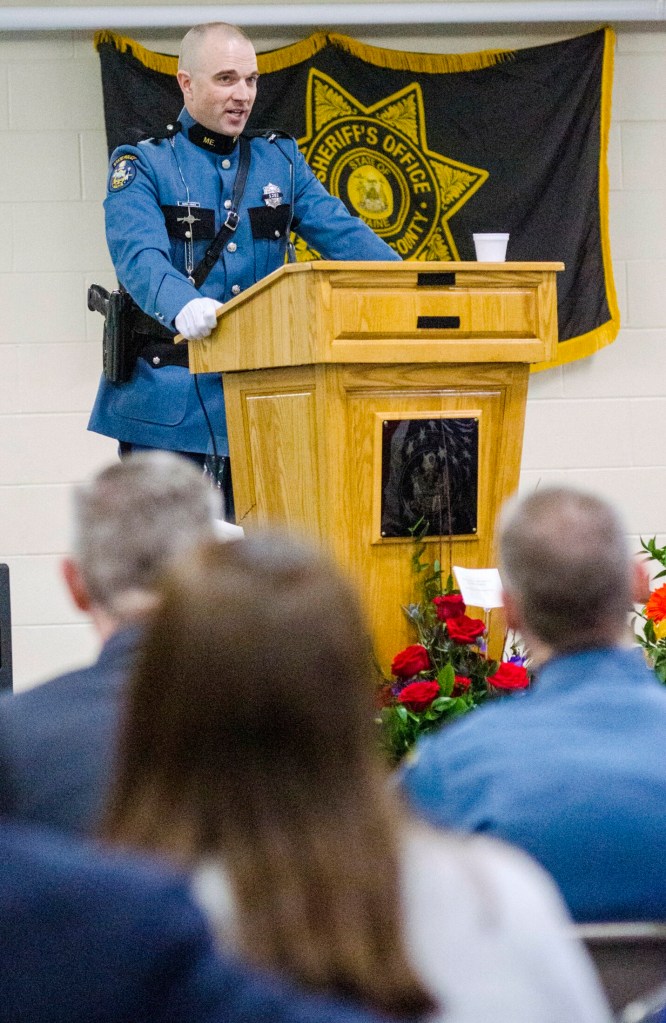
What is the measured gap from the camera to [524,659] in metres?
2.37

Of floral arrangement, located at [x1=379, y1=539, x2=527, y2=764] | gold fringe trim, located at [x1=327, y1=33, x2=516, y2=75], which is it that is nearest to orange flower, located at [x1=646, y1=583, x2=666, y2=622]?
floral arrangement, located at [x1=379, y1=539, x2=527, y2=764]

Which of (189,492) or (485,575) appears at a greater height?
(189,492)

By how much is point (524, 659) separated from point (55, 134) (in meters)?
2.51

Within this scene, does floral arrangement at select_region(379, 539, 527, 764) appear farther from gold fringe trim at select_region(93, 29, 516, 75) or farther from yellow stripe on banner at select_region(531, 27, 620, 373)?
gold fringe trim at select_region(93, 29, 516, 75)

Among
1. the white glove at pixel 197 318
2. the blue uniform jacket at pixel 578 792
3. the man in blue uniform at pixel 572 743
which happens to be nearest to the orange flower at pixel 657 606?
the white glove at pixel 197 318

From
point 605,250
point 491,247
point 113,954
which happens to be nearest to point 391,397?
point 491,247

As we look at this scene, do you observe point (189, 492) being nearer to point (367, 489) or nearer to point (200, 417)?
point (367, 489)

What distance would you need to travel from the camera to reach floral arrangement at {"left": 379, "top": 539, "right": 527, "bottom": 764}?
2.04m

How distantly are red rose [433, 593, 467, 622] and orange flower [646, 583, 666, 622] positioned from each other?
0.32m

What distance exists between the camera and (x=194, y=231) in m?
3.01

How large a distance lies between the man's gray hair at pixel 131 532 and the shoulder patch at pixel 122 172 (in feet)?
5.65

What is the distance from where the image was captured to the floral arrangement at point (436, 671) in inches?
80.2

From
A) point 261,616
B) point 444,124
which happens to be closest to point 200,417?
point 444,124

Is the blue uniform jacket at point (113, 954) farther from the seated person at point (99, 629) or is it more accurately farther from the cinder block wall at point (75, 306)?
the cinder block wall at point (75, 306)
